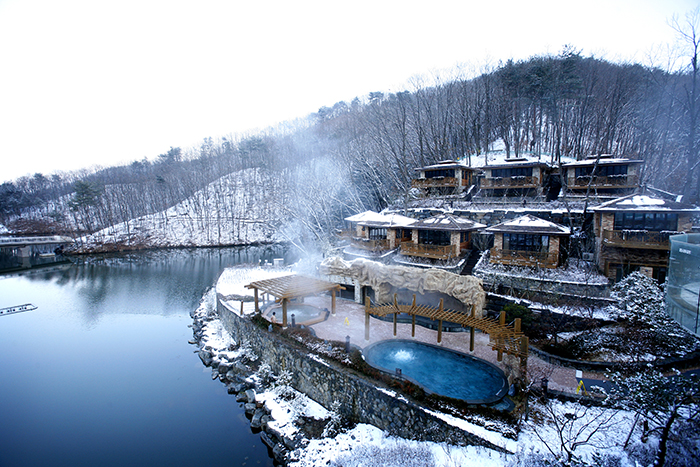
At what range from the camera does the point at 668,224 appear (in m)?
16.5

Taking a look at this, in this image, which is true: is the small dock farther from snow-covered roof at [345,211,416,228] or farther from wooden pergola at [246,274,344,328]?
snow-covered roof at [345,211,416,228]

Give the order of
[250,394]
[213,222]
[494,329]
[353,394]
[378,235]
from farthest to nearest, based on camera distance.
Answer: [213,222], [378,235], [250,394], [494,329], [353,394]

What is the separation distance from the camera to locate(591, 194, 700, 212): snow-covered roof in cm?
1561

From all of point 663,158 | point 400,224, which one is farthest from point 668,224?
point 663,158

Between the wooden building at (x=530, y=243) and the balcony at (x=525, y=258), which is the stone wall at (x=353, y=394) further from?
the wooden building at (x=530, y=243)

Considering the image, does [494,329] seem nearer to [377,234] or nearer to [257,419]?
[257,419]

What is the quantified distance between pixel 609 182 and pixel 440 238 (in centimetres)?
1396

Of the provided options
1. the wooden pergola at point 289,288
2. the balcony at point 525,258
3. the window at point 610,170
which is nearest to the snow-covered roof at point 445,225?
the balcony at point 525,258

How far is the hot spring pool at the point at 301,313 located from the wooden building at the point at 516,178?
63.6 ft

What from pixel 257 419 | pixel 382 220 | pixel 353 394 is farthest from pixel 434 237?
pixel 257 419

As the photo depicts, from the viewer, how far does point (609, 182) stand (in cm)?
2355

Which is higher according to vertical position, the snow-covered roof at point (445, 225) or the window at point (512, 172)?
the window at point (512, 172)

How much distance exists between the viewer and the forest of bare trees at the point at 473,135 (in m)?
28.2

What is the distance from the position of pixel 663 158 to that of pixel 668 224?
1713 cm
